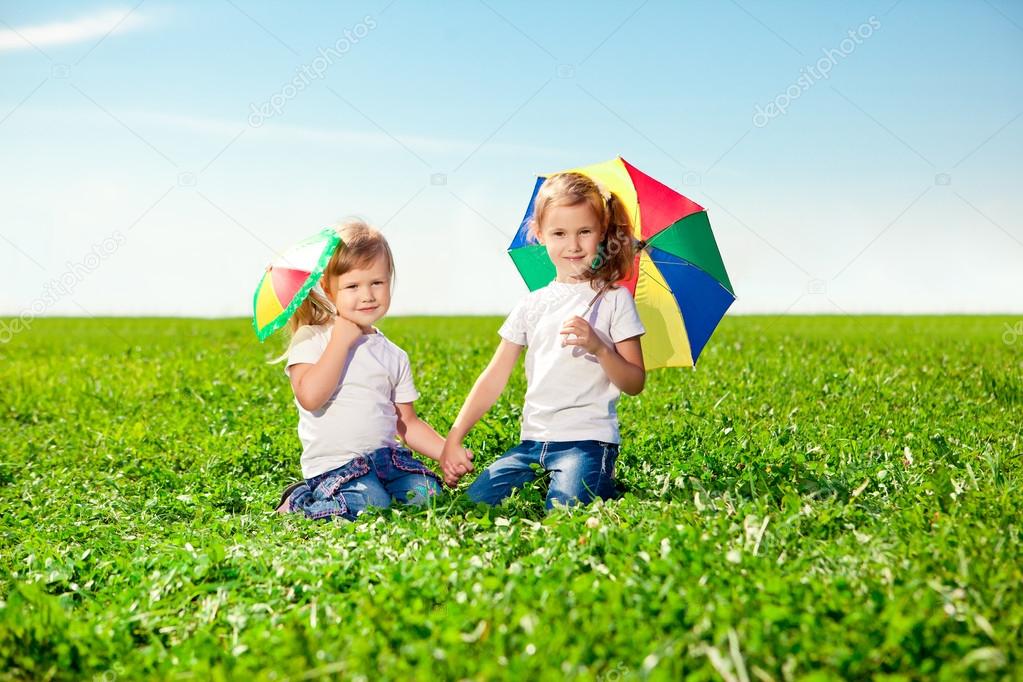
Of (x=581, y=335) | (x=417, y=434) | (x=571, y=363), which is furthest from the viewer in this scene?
(x=417, y=434)

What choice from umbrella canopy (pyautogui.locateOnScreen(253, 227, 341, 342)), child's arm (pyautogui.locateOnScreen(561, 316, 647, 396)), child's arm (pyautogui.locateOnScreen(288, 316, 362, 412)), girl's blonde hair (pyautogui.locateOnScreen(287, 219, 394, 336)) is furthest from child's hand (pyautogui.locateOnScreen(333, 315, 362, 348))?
child's arm (pyautogui.locateOnScreen(561, 316, 647, 396))

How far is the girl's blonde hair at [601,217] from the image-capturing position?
5977mm

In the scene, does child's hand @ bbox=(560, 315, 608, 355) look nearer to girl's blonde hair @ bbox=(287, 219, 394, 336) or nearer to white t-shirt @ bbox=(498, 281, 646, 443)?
white t-shirt @ bbox=(498, 281, 646, 443)

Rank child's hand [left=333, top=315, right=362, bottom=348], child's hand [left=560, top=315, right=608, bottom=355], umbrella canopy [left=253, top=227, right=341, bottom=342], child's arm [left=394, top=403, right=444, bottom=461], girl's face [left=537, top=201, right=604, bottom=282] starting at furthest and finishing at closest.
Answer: child's arm [left=394, top=403, right=444, bottom=461] < child's hand [left=333, top=315, right=362, bottom=348] < girl's face [left=537, top=201, right=604, bottom=282] < umbrella canopy [left=253, top=227, right=341, bottom=342] < child's hand [left=560, top=315, right=608, bottom=355]

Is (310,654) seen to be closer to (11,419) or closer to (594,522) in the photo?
(594,522)

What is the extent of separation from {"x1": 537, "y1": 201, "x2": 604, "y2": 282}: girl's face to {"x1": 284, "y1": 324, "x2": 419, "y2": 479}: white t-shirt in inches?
58.0

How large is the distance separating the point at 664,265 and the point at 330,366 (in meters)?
2.41

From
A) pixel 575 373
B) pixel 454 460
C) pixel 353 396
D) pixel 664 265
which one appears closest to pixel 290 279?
pixel 353 396

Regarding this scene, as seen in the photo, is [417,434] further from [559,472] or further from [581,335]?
[581,335]

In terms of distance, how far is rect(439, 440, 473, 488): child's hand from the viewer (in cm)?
631

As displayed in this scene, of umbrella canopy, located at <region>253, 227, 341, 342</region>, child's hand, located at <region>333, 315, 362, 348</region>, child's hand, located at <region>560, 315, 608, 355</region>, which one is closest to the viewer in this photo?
child's hand, located at <region>560, 315, 608, 355</region>

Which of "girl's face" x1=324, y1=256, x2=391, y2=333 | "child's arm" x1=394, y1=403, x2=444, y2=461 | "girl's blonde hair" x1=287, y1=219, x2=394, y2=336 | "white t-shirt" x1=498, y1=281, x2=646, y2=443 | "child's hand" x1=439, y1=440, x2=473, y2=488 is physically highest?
"girl's blonde hair" x1=287, y1=219, x2=394, y2=336

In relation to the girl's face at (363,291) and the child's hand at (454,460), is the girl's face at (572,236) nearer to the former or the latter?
the girl's face at (363,291)

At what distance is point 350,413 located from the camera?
21.0ft
